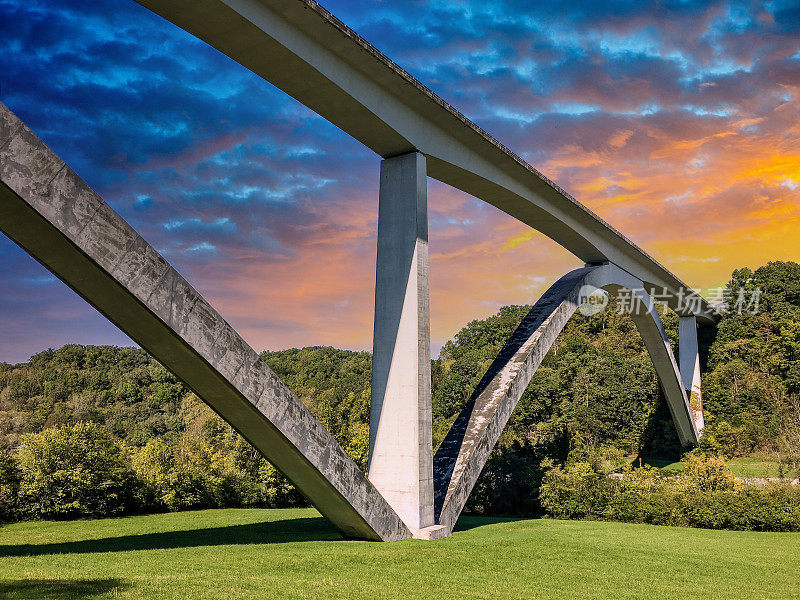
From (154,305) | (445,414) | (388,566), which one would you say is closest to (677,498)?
(388,566)

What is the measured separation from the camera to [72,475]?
60.3ft

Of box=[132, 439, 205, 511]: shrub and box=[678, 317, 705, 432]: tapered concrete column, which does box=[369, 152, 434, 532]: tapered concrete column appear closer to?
box=[132, 439, 205, 511]: shrub

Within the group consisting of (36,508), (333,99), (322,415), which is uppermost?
(333,99)

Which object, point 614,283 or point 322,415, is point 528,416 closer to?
point 322,415

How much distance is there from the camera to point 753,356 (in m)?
42.7

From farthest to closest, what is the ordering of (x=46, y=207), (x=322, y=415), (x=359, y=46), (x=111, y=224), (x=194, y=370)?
(x=322, y=415) → (x=359, y=46) → (x=194, y=370) → (x=111, y=224) → (x=46, y=207)

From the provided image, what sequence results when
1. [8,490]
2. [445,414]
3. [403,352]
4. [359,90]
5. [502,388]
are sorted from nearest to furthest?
1. [359,90]
2. [403,352]
3. [502,388]
4. [8,490]
5. [445,414]

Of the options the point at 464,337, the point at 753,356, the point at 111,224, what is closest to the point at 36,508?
the point at 111,224

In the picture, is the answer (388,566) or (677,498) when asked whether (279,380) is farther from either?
(677,498)

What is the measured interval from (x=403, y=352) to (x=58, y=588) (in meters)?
6.56

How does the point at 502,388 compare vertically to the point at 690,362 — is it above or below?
below

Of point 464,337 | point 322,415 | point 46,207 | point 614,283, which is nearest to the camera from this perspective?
point 46,207

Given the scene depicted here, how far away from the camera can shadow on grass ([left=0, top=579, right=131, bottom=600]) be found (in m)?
5.73

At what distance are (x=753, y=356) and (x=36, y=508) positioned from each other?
43027 millimetres
